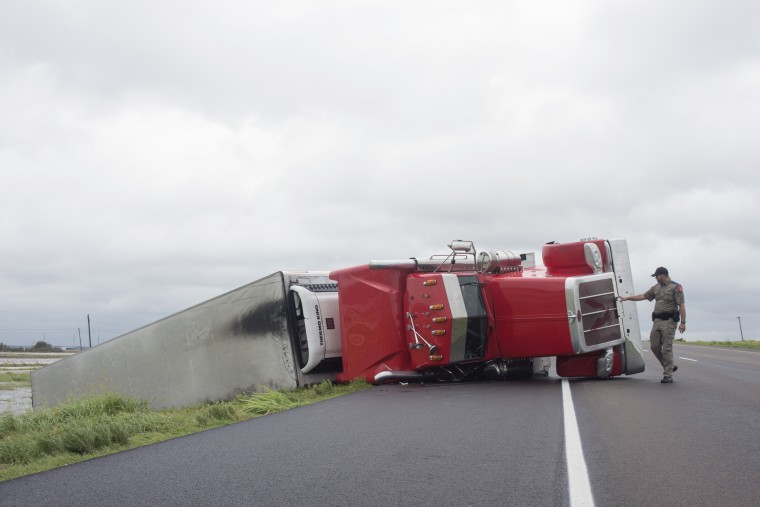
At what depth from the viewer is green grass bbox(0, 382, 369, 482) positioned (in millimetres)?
7523

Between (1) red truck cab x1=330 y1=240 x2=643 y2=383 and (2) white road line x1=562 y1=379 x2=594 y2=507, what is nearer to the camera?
(2) white road line x1=562 y1=379 x2=594 y2=507

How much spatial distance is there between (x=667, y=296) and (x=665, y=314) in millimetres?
310

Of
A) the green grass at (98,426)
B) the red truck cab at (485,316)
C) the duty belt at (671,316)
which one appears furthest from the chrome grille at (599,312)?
the green grass at (98,426)

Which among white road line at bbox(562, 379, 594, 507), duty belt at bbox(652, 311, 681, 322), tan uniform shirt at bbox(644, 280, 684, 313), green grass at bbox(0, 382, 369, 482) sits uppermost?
tan uniform shirt at bbox(644, 280, 684, 313)

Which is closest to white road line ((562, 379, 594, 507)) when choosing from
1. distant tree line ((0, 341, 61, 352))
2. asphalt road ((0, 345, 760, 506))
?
asphalt road ((0, 345, 760, 506))

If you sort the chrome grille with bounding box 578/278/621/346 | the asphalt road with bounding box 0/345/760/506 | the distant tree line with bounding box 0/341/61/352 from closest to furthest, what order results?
the asphalt road with bounding box 0/345/760/506, the chrome grille with bounding box 578/278/621/346, the distant tree line with bounding box 0/341/61/352

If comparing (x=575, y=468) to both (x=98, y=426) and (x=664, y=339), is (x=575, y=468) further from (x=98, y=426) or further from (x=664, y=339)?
(x=664, y=339)

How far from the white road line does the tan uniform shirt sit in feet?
15.9

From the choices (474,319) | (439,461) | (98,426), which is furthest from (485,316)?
(439,461)

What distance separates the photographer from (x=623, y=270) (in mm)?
13445

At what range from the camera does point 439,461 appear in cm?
590

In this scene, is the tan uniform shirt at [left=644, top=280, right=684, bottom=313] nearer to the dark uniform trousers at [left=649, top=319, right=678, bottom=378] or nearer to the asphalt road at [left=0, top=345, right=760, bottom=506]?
the dark uniform trousers at [left=649, top=319, right=678, bottom=378]

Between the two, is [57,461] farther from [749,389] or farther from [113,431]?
[749,389]

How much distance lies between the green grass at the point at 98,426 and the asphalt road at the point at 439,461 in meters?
0.84
